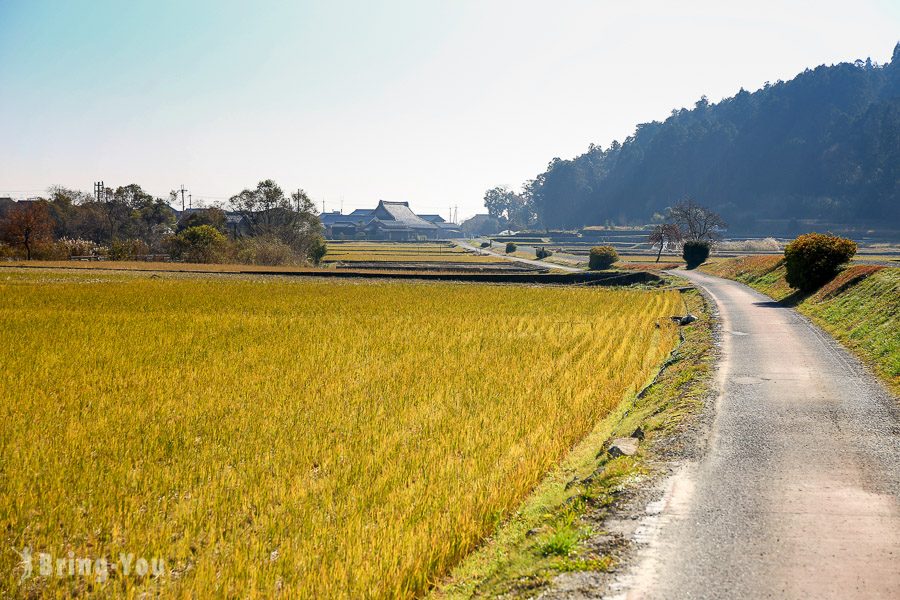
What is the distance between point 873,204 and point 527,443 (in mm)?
153753

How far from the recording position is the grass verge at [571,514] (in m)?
5.96

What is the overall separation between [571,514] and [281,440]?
4225 mm

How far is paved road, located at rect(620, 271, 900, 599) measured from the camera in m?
5.65

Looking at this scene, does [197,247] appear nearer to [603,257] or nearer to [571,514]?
[603,257]

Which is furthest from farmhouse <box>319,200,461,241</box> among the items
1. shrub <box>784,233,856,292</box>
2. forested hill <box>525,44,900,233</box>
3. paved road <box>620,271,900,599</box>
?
paved road <box>620,271,900,599</box>

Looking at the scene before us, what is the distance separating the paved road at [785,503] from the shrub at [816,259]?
55.9 feet

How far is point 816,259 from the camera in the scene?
28844 millimetres

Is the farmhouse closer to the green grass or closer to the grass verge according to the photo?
the green grass

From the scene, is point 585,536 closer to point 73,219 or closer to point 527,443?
point 527,443

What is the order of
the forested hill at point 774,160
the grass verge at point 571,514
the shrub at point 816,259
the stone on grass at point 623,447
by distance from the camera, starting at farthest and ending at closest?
1. the forested hill at point 774,160
2. the shrub at point 816,259
3. the stone on grass at point 623,447
4. the grass verge at point 571,514

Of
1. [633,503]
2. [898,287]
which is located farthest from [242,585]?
[898,287]

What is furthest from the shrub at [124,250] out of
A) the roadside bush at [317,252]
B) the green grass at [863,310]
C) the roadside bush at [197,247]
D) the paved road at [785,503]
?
the paved road at [785,503]

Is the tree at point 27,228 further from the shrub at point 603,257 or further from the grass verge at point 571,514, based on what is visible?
the grass verge at point 571,514

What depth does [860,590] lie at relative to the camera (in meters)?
5.41
